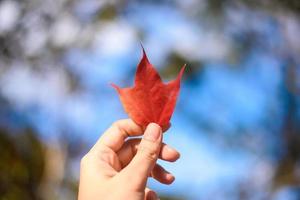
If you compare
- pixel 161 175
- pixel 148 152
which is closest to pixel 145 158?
pixel 148 152

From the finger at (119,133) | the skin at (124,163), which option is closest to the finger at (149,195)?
the skin at (124,163)

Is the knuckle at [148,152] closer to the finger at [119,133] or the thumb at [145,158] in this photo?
the thumb at [145,158]

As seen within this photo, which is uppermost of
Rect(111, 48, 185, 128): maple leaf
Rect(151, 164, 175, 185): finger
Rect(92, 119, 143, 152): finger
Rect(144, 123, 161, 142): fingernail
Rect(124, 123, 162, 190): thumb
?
Rect(111, 48, 185, 128): maple leaf

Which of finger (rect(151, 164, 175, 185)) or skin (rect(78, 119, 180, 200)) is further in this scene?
finger (rect(151, 164, 175, 185))

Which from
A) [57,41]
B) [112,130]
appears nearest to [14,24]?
[57,41]

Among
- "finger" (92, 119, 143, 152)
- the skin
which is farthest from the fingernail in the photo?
"finger" (92, 119, 143, 152)

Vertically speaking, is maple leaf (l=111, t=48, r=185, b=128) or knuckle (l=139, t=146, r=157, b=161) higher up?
maple leaf (l=111, t=48, r=185, b=128)

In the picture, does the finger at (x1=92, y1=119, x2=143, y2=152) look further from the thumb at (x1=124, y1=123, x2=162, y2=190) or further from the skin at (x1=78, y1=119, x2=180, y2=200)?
the thumb at (x1=124, y1=123, x2=162, y2=190)

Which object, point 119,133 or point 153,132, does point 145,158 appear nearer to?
point 153,132
